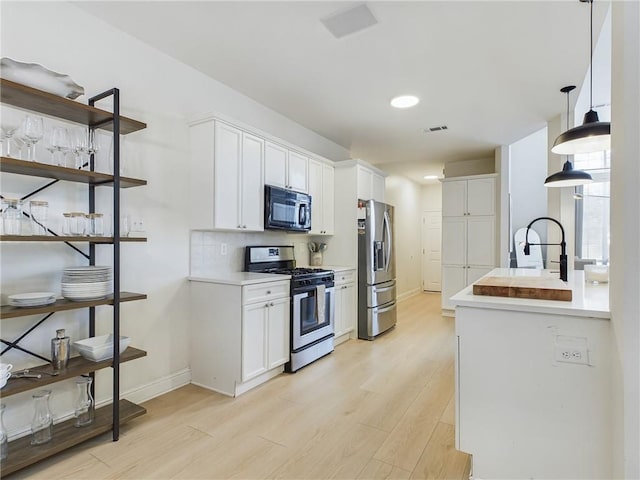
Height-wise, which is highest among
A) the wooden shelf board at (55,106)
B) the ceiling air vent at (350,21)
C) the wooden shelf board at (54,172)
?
the ceiling air vent at (350,21)

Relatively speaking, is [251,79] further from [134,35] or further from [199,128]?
[134,35]

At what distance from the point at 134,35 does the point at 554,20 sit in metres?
2.89

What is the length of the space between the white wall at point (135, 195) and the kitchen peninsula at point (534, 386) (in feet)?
7.16

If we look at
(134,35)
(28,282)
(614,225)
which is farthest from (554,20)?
(28,282)

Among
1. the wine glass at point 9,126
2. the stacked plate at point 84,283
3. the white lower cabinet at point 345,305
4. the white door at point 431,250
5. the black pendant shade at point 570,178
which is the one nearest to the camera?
the wine glass at point 9,126

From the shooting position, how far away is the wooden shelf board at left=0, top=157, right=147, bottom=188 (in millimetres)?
1691

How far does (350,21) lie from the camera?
2264 millimetres

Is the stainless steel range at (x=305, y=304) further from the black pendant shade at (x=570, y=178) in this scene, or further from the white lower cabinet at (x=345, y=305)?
the black pendant shade at (x=570, y=178)

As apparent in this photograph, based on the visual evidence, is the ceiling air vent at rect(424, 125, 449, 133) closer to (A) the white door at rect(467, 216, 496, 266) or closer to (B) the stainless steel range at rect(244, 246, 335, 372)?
(A) the white door at rect(467, 216, 496, 266)

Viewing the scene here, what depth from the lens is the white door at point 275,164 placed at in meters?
3.36

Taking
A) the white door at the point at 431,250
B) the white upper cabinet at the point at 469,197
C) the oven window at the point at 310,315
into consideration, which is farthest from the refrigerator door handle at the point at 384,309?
the white door at the point at 431,250

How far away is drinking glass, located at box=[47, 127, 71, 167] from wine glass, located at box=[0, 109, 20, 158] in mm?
156

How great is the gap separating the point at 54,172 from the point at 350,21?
2.00 metres

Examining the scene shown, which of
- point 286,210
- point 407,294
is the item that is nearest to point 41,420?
point 286,210
